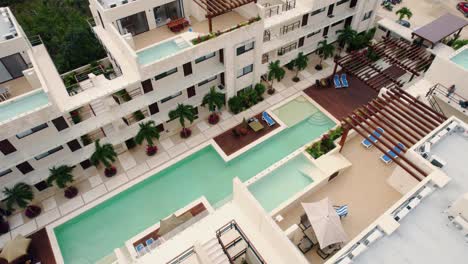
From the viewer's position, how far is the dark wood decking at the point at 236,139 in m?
35.1

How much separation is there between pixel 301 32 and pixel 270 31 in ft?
14.8

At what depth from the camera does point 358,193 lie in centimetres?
2431

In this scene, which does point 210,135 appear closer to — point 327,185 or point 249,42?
point 249,42

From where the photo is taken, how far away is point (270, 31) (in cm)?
3716

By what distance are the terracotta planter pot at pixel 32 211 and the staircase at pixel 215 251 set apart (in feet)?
67.8

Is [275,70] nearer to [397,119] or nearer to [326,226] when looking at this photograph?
[397,119]

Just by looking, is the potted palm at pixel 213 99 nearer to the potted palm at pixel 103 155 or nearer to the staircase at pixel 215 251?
the potted palm at pixel 103 155

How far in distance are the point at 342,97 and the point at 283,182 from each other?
1891 cm

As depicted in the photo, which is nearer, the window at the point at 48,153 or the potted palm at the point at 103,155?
the window at the point at 48,153

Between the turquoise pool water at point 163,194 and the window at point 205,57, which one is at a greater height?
the window at point 205,57

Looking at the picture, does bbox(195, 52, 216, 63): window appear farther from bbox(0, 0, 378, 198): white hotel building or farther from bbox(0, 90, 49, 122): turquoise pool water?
bbox(0, 90, 49, 122): turquoise pool water

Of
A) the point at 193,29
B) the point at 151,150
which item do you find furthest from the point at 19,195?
the point at 193,29

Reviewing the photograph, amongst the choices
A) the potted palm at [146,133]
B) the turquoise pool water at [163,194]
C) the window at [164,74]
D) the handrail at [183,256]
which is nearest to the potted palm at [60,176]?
the turquoise pool water at [163,194]

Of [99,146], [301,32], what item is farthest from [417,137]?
[99,146]
